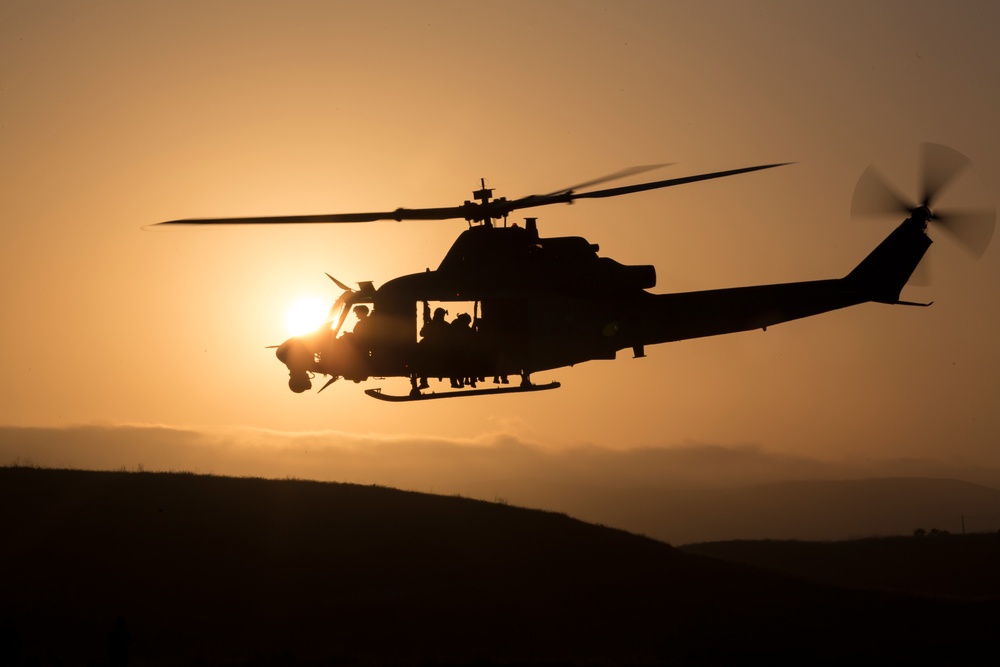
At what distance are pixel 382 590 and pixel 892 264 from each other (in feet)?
65.2

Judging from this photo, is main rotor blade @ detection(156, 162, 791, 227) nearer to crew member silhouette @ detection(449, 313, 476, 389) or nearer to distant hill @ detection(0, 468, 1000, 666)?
crew member silhouette @ detection(449, 313, 476, 389)

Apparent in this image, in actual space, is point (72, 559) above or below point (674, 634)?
above

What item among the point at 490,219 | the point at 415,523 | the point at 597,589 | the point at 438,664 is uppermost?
the point at 490,219

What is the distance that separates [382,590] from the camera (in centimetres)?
3994

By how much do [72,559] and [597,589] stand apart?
1793 centimetres

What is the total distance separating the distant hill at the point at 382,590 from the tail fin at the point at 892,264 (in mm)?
8226

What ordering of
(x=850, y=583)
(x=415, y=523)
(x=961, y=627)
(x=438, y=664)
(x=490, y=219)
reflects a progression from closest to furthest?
(x=490, y=219), (x=438, y=664), (x=961, y=627), (x=415, y=523), (x=850, y=583)

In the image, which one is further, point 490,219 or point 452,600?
point 452,600

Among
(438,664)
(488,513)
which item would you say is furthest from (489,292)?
(488,513)

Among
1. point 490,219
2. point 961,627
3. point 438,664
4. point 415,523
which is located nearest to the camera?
point 490,219

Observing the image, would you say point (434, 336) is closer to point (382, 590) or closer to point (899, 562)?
point (382, 590)

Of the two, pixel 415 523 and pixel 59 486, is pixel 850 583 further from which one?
pixel 59 486

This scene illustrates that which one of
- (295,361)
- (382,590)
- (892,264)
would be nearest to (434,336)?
(295,361)

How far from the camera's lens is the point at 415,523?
47750mm
